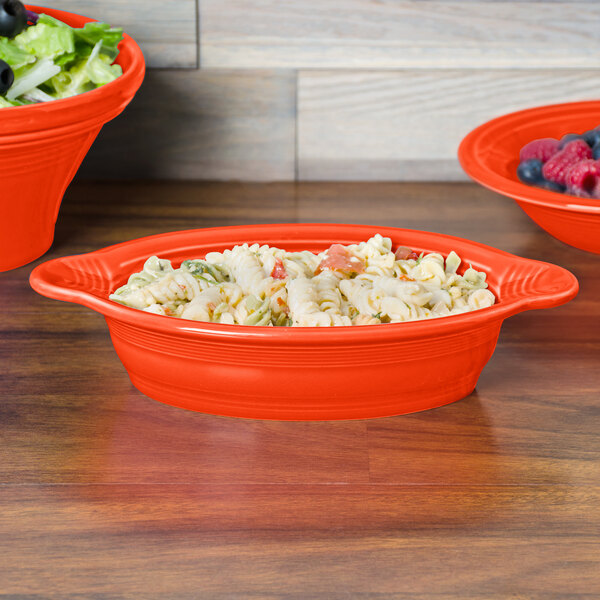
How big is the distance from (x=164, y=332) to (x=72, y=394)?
158 millimetres

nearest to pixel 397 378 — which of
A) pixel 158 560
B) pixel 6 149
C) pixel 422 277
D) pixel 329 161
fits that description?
pixel 422 277

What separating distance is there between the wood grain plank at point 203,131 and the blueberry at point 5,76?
0.37 metres

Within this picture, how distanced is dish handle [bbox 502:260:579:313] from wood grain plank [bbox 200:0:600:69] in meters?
0.63

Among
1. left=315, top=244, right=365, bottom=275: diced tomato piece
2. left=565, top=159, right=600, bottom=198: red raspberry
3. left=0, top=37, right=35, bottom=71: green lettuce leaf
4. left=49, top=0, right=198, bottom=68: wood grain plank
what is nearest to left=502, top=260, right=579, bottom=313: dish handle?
left=315, top=244, right=365, bottom=275: diced tomato piece

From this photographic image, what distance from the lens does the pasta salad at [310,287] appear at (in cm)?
64

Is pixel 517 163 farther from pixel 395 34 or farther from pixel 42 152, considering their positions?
pixel 42 152

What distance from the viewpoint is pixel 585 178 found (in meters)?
0.91

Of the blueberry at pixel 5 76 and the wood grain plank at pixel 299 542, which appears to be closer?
the wood grain plank at pixel 299 542

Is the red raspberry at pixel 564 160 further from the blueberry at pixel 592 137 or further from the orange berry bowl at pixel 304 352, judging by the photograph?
the orange berry bowl at pixel 304 352

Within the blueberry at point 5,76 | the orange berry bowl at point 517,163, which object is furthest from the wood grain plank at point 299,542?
the blueberry at point 5,76

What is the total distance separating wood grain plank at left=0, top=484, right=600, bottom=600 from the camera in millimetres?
495

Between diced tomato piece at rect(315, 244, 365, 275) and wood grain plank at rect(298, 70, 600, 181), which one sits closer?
diced tomato piece at rect(315, 244, 365, 275)

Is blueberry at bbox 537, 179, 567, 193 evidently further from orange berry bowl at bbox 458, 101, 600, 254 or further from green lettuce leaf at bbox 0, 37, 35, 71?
green lettuce leaf at bbox 0, 37, 35, 71

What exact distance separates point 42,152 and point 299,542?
52 centimetres
